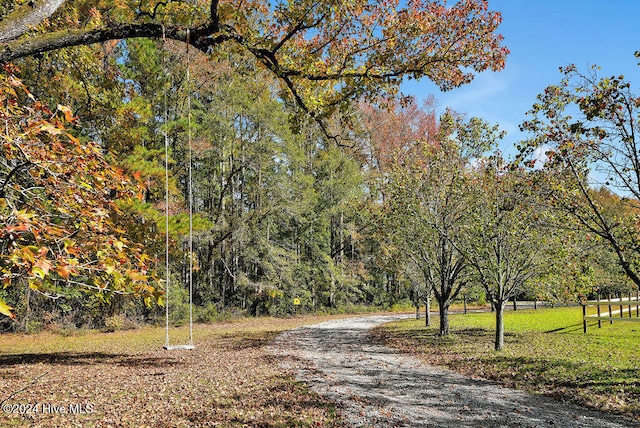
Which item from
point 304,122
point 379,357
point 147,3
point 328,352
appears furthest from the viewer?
point 328,352

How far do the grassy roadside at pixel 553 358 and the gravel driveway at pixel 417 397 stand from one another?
0.67 metres

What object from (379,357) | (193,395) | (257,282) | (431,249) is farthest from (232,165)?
(193,395)

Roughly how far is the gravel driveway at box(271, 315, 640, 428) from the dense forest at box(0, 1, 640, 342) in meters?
2.98

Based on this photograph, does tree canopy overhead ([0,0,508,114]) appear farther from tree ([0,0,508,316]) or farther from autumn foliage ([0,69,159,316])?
autumn foliage ([0,69,159,316])

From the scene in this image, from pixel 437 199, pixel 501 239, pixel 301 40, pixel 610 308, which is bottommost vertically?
pixel 610 308

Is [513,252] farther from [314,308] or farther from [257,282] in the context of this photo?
[314,308]

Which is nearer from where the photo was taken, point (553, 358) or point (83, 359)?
point (553, 358)

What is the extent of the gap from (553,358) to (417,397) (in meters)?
5.54

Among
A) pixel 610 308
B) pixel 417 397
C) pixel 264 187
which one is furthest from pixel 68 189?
pixel 264 187

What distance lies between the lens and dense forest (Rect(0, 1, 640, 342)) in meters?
3.45

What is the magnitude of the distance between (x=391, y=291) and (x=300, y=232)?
11125mm

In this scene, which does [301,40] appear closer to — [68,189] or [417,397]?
[68,189]

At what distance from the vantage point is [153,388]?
26.1ft

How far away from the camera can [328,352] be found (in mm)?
12844
